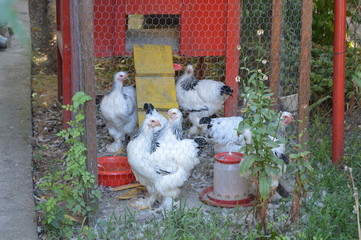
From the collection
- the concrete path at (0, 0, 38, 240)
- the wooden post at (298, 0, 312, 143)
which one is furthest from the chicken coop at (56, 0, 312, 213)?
the concrete path at (0, 0, 38, 240)

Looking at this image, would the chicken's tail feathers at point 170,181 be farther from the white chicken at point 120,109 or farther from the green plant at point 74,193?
the white chicken at point 120,109

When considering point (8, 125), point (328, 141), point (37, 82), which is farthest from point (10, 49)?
point (328, 141)

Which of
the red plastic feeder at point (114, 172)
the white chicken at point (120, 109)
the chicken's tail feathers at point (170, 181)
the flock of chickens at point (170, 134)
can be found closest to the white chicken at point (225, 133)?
the flock of chickens at point (170, 134)

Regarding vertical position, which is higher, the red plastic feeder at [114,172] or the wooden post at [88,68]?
the wooden post at [88,68]

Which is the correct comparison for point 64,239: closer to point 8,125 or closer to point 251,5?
point 8,125

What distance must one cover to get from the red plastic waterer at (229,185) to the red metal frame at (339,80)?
861 mm

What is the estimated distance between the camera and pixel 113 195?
3773 mm

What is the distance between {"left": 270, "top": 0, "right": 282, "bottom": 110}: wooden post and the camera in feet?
A: 13.0

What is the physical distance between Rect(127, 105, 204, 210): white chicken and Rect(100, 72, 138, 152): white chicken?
813mm

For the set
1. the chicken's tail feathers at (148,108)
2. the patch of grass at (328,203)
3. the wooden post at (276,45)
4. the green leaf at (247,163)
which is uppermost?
the wooden post at (276,45)

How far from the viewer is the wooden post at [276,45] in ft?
13.0

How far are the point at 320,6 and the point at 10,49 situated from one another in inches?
158

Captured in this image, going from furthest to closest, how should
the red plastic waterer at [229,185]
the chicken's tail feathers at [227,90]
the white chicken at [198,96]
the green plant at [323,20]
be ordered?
1. the green plant at [323,20]
2. the white chicken at [198,96]
3. the chicken's tail feathers at [227,90]
4. the red plastic waterer at [229,185]

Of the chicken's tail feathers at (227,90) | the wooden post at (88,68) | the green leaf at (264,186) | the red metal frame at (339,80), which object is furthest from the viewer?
the chicken's tail feathers at (227,90)
